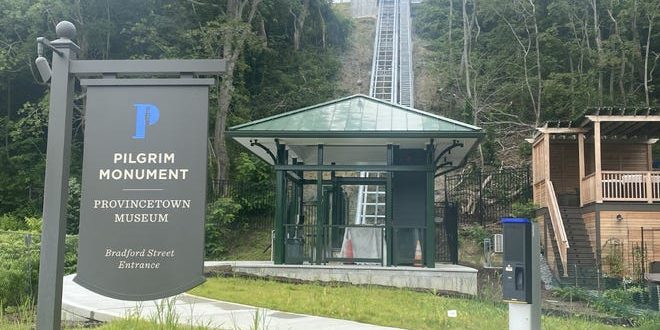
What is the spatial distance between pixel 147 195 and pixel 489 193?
77.3 ft

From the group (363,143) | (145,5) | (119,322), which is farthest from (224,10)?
(119,322)

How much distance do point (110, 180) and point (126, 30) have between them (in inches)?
1069

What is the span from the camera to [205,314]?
8969mm

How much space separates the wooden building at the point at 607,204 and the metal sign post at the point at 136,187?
13765 mm

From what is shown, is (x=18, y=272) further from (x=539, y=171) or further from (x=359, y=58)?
(x=359, y=58)

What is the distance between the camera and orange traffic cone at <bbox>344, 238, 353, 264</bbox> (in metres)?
15.5

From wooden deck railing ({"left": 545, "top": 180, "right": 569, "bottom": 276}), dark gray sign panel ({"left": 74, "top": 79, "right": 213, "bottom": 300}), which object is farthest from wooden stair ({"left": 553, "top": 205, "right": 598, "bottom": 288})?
dark gray sign panel ({"left": 74, "top": 79, "right": 213, "bottom": 300})

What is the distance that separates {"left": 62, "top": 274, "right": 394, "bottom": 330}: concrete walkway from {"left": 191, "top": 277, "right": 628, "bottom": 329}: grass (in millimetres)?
453

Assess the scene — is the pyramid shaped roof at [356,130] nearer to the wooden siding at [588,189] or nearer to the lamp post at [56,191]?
the wooden siding at [588,189]

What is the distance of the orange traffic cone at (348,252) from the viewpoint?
15.5m

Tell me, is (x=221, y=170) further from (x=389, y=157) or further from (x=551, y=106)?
(x=551, y=106)

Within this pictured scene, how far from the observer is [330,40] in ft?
167

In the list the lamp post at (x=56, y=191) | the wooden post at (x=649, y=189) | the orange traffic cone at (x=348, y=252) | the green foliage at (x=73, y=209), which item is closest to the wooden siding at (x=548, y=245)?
the wooden post at (x=649, y=189)

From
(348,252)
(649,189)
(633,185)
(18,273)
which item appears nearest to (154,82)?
(18,273)
